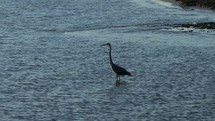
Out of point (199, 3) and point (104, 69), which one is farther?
point (199, 3)

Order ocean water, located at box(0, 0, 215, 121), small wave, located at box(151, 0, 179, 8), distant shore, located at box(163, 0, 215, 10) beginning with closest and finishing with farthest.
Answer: ocean water, located at box(0, 0, 215, 121) < distant shore, located at box(163, 0, 215, 10) < small wave, located at box(151, 0, 179, 8)

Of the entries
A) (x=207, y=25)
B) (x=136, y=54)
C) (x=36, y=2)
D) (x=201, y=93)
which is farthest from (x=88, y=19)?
(x=201, y=93)

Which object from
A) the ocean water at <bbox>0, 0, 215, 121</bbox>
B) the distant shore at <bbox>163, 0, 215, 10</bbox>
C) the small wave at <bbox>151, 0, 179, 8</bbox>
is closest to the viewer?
the ocean water at <bbox>0, 0, 215, 121</bbox>

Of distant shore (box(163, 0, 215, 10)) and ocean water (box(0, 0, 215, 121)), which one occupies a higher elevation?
distant shore (box(163, 0, 215, 10))

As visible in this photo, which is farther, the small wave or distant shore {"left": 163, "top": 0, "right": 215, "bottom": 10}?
the small wave

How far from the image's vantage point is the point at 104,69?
31.5m

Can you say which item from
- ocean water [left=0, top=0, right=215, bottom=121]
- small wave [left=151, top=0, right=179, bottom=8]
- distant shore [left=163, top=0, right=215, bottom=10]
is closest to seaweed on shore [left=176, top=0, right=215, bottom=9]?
distant shore [left=163, top=0, right=215, bottom=10]

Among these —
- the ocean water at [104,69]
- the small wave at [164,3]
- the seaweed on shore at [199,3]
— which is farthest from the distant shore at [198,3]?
the ocean water at [104,69]

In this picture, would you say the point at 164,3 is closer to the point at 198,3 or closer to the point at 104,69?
the point at 198,3

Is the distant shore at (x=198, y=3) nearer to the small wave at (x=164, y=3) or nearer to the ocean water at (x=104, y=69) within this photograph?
the small wave at (x=164, y=3)

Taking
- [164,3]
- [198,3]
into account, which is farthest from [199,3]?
[164,3]

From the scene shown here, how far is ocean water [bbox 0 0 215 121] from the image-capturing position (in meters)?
22.8

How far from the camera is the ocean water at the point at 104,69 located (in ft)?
74.7

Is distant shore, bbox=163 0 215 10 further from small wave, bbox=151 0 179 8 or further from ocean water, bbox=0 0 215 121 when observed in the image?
ocean water, bbox=0 0 215 121
